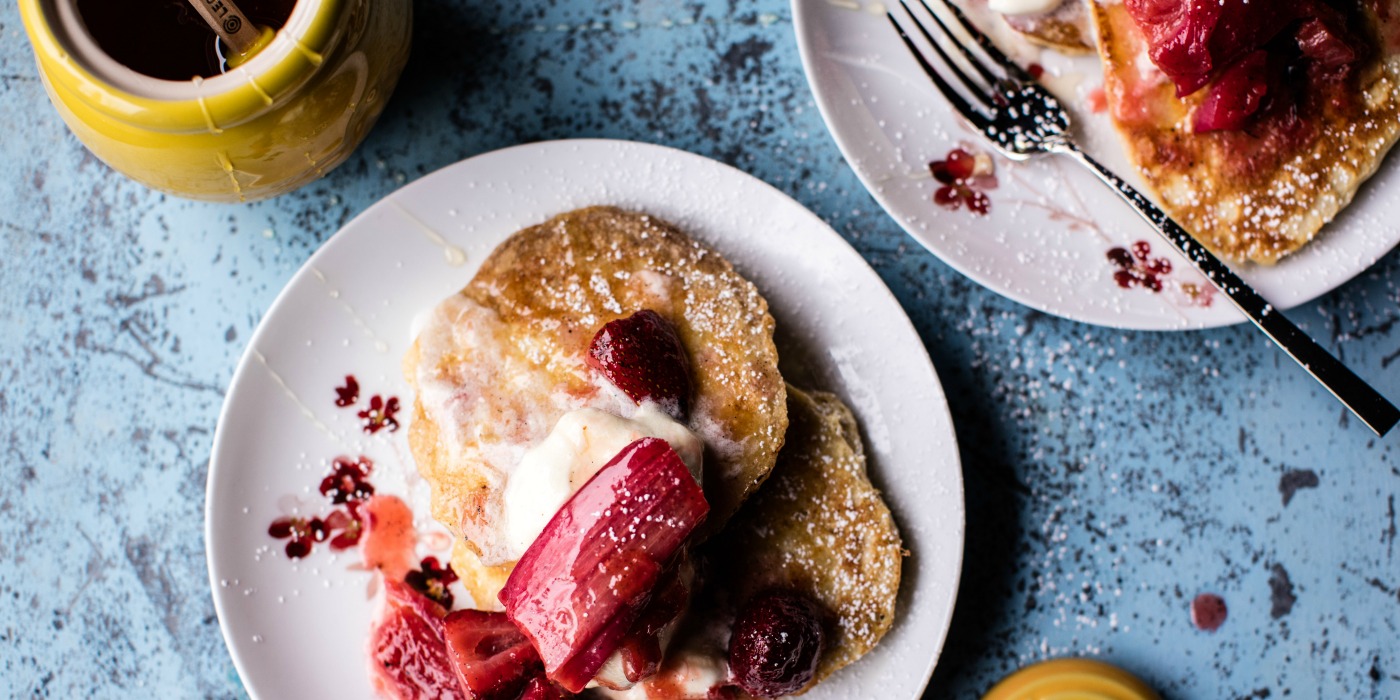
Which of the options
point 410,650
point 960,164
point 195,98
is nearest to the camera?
point 195,98

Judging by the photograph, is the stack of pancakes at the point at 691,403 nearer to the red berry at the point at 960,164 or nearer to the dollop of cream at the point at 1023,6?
the red berry at the point at 960,164

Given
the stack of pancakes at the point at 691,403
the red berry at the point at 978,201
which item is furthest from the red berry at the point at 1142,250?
the stack of pancakes at the point at 691,403

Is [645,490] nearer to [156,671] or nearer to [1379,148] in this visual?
[156,671]

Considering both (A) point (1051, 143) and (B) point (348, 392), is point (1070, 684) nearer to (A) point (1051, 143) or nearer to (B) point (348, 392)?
(A) point (1051, 143)

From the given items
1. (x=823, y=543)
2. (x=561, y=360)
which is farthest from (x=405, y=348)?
(x=823, y=543)

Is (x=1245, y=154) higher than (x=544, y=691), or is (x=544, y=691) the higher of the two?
(x=1245, y=154)

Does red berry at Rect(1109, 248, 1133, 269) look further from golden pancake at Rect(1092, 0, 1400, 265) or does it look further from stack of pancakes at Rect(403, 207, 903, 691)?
stack of pancakes at Rect(403, 207, 903, 691)
